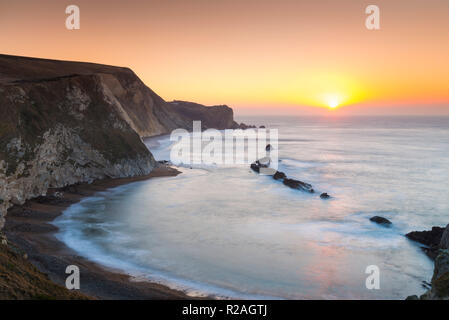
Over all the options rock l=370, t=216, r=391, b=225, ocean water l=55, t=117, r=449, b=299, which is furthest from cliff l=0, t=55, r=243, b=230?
rock l=370, t=216, r=391, b=225

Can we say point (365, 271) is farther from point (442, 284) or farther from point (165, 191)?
point (165, 191)

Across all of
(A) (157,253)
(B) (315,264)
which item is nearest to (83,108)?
(A) (157,253)

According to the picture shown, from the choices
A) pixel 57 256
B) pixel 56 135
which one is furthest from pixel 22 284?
pixel 56 135

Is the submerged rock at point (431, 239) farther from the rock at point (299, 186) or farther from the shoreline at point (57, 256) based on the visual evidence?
the rock at point (299, 186)

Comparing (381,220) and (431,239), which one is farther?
(381,220)

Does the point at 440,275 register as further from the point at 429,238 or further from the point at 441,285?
the point at 429,238

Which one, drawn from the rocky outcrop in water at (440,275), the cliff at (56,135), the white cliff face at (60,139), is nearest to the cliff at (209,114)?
the cliff at (56,135)
